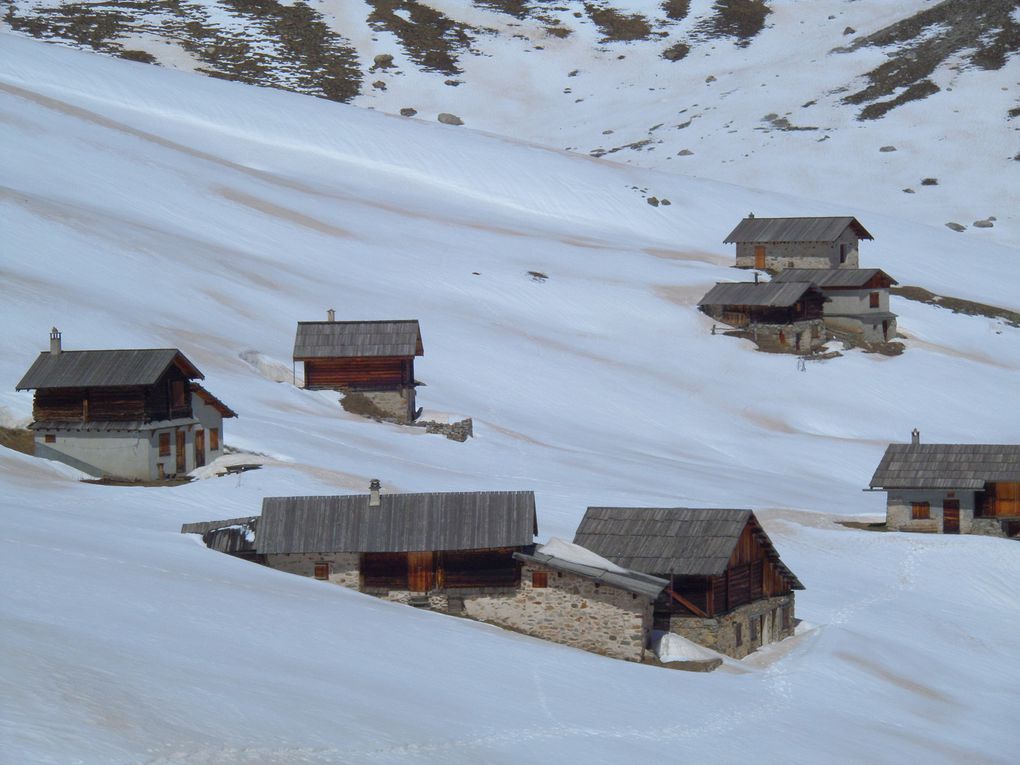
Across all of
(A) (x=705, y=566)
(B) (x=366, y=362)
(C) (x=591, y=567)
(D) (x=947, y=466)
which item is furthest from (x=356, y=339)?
(C) (x=591, y=567)

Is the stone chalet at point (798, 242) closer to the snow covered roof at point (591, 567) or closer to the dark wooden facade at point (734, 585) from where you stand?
the dark wooden facade at point (734, 585)

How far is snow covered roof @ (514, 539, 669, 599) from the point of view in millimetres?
31656

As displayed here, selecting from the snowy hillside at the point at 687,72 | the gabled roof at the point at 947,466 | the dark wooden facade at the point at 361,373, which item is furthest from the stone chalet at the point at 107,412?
the snowy hillside at the point at 687,72

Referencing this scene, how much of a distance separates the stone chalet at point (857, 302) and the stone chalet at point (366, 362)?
25.8 m

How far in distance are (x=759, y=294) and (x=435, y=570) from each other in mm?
45236

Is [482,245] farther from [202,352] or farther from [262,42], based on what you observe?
[262,42]

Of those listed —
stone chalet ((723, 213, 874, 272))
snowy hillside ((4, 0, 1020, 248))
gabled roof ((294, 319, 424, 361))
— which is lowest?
gabled roof ((294, 319, 424, 361))

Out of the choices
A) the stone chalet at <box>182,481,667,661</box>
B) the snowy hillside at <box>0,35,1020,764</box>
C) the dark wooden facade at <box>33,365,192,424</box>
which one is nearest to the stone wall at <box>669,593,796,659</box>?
the snowy hillside at <box>0,35,1020,764</box>

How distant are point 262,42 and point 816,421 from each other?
92.0 meters

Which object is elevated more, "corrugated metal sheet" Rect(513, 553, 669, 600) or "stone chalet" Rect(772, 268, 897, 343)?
"stone chalet" Rect(772, 268, 897, 343)

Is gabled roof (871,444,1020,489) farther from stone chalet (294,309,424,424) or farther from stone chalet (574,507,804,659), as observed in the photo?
stone chalet (294,309,424,424)

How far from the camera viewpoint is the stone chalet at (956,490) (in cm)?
4806

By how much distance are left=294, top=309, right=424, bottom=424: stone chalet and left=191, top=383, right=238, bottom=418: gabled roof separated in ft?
35.4

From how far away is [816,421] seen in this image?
66.2 meters
